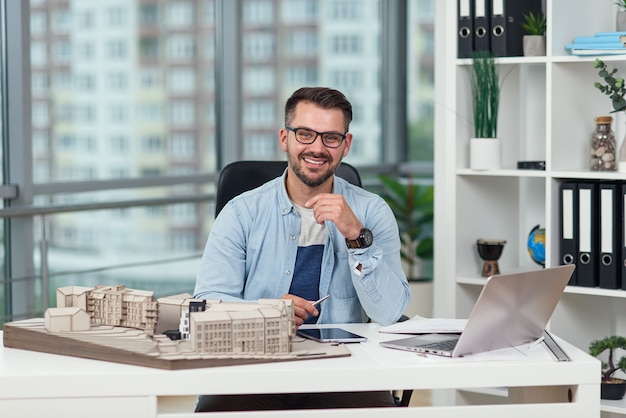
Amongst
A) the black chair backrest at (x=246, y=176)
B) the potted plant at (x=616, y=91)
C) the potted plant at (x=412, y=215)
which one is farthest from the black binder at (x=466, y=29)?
the potted plant at (x=412, y=215)

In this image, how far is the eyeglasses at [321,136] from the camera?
7.77 ft

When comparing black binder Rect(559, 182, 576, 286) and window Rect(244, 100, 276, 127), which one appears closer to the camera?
black binder Rect(559, 182, 576, 286)

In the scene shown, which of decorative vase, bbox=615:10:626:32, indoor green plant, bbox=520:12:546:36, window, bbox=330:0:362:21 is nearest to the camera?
decorative vase, bbox=615:10:626:32

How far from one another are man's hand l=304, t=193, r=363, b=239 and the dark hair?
27cm

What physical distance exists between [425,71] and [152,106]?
1799 millimetres

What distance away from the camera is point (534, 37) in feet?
10.7

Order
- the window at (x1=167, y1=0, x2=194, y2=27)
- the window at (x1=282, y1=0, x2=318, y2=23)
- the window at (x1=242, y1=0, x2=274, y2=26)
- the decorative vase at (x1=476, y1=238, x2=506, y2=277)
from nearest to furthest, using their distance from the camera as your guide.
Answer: the decorative vase at (x1=476, y1=238, x2=506, y2=277) → the window at (x1=167, y1=0, x2=194, y2=27) → the window at (x1=242, y1=0, x2=274, y2=26) → the window at (x1=282, y1=0, x2=318, y2=23)

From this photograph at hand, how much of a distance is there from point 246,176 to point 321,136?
397 mm

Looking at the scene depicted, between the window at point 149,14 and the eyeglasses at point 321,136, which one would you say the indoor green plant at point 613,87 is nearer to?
the eyeglasses at point 321,136

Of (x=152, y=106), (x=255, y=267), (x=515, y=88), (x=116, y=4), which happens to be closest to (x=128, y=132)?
(x=152, y=106)

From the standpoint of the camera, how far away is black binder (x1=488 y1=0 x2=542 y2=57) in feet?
10.8

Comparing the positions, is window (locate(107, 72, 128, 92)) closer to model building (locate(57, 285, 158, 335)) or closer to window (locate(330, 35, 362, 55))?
window (locate(330, 35, 362, 55))

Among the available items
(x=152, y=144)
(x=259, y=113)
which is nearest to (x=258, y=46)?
(x=259, y=113)

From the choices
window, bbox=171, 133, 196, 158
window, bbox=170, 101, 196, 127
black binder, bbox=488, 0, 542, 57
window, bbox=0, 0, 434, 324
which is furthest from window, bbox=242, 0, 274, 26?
black binder, bbox=488, 0, 542, 57
